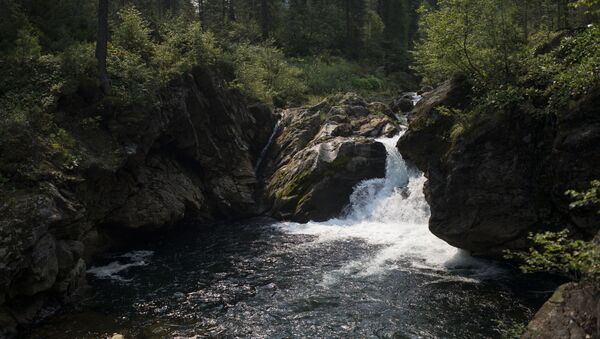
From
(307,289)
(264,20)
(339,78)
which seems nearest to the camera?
(307,289)

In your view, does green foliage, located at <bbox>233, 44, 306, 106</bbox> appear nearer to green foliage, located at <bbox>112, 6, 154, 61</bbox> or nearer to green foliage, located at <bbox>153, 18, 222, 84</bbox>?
green foliage, located at <bbox>153, 18, 222, 84</bbox>

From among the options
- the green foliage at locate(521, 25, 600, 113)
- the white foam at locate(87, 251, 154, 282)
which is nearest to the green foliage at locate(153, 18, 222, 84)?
the white foam at locate(87, 251, 154, 282)

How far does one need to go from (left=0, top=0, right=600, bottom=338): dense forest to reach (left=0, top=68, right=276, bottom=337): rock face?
0.23ft

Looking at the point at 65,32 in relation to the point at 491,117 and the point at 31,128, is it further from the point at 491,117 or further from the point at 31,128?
the point at 491,117

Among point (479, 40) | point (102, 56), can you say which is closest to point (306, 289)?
point (479, 40)

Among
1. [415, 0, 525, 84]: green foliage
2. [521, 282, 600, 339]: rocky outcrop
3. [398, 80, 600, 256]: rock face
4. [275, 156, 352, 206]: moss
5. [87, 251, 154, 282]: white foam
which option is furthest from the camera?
[275, 156, 352, 206]: moss

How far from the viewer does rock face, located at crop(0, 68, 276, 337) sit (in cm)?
1357

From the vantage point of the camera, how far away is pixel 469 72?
1911 cm

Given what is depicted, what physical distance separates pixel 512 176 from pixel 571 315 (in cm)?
871

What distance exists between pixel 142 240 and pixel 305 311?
1225cm

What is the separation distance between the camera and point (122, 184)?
70.0 ft

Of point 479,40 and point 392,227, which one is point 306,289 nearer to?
point 392,227

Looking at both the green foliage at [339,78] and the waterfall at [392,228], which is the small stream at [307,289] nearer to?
the waterfall at [392,228]

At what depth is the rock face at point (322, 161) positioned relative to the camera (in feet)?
88.9
